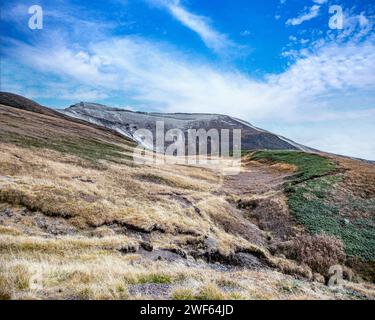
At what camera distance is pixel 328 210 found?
A: 3338 centimetres

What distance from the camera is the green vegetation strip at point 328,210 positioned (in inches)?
1027

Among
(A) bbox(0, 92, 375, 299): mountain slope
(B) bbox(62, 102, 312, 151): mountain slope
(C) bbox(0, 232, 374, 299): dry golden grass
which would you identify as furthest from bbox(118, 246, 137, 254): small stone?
(B) bbox(62, 102, 312, 151): mountain slope

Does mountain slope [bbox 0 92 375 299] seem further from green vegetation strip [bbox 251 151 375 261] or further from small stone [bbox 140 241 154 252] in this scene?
green vegetation strip [bbox 251 151 375 261]

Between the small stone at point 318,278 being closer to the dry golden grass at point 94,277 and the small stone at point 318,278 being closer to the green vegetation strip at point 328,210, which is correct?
the dry golden grass at point 94,277

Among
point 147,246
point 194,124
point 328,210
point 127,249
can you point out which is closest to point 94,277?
point 127,249

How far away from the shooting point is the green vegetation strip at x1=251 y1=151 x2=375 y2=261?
26.1 m

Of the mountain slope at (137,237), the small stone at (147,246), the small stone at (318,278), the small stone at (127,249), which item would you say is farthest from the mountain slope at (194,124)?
the small stone at (127,249)

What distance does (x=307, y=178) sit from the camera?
47.8 m

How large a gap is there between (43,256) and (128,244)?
492cm

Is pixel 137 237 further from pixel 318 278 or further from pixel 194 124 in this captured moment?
pixel 194 124

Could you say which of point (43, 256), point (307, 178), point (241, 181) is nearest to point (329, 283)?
point (43, 256)
